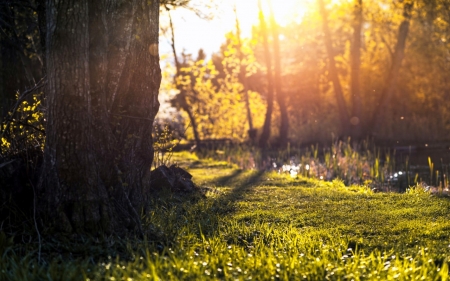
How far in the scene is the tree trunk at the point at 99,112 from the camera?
616 centimetres

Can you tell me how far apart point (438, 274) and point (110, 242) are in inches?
121

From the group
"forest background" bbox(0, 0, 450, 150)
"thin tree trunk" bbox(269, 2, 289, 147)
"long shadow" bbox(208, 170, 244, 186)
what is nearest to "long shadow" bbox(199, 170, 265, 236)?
"long shadow" bbox(208, 170, 244, 186)

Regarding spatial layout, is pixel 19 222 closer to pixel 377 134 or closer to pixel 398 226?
pixel 398 226

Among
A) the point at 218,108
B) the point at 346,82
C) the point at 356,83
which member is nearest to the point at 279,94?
the point at 356,83

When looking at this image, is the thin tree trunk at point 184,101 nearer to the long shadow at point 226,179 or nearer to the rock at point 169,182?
the long shadow at point 226,179

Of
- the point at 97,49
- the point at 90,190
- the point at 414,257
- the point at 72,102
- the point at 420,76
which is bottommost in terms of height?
the point at 414,257

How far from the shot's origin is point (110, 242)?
6102 mm

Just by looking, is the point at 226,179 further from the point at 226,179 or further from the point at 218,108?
the point at 218,108

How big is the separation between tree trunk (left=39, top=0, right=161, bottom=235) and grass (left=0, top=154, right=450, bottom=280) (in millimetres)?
366

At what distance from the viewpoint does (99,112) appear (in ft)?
21.8

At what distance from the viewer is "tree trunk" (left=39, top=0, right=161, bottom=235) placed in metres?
6.16

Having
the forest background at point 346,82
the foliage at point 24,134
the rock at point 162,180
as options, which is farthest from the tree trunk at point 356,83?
the foliage at point 24,134

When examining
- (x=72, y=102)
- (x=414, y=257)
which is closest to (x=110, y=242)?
(x=72, y=102)

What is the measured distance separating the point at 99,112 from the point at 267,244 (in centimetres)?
232
